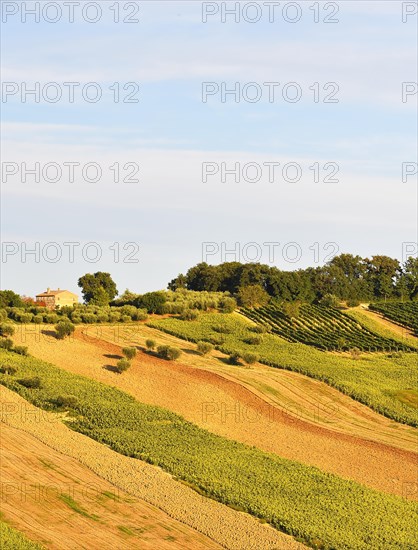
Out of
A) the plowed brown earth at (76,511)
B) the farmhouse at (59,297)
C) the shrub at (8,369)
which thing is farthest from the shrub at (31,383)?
the farmhouse at (59,297)

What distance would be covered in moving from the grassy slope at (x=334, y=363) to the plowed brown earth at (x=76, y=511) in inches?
1213

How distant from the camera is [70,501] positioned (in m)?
39.0

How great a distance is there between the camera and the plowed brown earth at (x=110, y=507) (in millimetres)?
35750

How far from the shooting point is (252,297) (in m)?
104

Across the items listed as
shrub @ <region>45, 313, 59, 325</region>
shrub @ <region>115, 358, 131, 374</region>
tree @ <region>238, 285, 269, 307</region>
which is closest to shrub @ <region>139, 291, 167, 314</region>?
tree @ <region>238, 285, 269, 307</region>

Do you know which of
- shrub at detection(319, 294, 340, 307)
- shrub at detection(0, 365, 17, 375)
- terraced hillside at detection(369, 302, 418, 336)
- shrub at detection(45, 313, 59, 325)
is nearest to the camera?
shrub at detection(0, 365, 17, 375)

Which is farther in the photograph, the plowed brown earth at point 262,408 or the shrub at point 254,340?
the shrub at point 254,340

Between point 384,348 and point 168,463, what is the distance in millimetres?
49904

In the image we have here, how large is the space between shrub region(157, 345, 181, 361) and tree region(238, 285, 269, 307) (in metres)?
31.0

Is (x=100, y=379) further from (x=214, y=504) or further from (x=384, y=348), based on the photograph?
(x=384, y=348)

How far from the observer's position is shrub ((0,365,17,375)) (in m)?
62.6

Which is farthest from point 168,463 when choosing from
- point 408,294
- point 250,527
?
point 408,294

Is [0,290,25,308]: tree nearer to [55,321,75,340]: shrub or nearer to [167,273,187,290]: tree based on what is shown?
[55,321,75,340]: shrub

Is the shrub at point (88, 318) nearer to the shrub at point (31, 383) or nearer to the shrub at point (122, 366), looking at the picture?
the shrub at point (122, 366)
